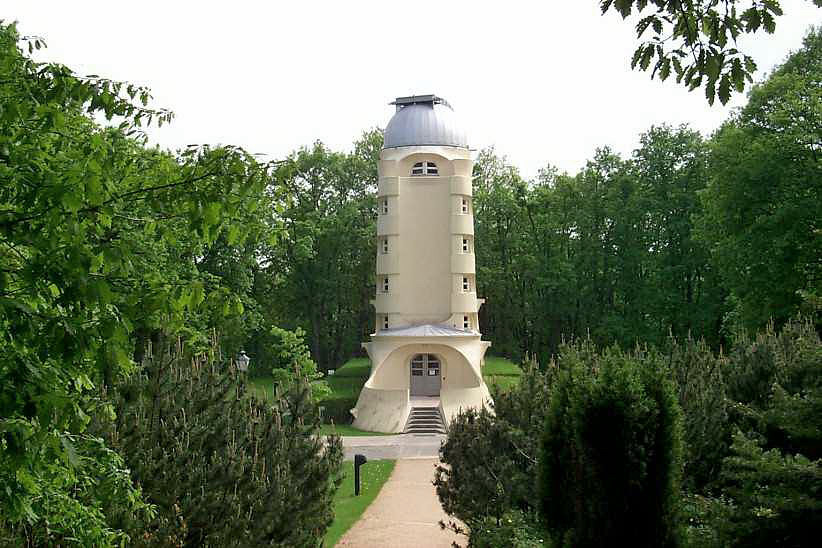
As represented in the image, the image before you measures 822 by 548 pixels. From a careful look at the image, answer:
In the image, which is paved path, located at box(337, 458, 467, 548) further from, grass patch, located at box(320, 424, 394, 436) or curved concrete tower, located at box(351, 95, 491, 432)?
curved concrete tower, located at box(351, 95, 491, 432)

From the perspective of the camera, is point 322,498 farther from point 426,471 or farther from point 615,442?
point 426,471

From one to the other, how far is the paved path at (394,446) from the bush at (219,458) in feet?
45.2

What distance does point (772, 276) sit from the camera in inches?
1113

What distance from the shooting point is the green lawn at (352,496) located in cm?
1752

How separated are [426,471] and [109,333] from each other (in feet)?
70.4

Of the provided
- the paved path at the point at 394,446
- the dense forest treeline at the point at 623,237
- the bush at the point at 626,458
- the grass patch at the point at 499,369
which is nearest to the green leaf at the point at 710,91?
the bush at the point at 626,458

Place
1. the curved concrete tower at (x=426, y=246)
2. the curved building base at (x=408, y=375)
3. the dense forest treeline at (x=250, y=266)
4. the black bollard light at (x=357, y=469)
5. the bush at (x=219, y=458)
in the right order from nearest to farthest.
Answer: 1. the dense forest treeline at (x=250, y=266)
2. the bush at (x=219, y=458)
3. the black bollard light at (x=357, y=469)
4. the curved building base at (x=408, y=375)
5. the curved concrete tower at (x=426, y=246)

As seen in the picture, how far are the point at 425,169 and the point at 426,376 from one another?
28.1 ft

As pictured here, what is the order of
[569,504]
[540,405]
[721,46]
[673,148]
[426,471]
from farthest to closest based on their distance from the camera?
1. [673,148]
2. [426,471]
3. [540,405]
4. [569,504]
5. [721,46]

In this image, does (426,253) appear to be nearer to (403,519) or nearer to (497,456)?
Answer: (403,519)

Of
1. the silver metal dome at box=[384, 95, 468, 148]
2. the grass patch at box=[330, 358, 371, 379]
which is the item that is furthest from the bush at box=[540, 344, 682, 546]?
the grass patch at box=[330, 358, 371, 379]

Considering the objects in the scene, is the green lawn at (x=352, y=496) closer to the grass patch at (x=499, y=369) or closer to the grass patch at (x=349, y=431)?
the grass patch at (x=349, y=431)

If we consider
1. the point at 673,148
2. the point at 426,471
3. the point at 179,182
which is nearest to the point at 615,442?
the point at 179,182

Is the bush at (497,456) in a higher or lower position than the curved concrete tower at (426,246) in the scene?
lower
